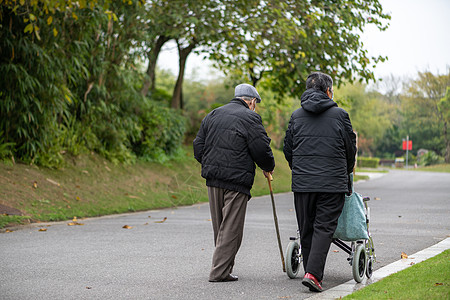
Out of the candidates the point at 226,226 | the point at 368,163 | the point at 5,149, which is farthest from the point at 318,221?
the point at 368,163

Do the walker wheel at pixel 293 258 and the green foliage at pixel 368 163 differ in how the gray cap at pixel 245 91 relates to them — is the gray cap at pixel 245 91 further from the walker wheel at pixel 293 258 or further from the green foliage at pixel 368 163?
the green foliage at pixel 368 163

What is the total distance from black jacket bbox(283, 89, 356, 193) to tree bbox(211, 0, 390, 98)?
13.2m

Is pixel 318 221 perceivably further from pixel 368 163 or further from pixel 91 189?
pixel 368 163

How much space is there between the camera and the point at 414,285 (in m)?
5.36

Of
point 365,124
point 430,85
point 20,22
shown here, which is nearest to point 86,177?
point 20,22

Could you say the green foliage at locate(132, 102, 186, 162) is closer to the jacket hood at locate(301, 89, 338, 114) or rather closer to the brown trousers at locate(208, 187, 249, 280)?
the brown trousers at locate(208, 187, 249, 280)

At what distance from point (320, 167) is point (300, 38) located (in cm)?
1474

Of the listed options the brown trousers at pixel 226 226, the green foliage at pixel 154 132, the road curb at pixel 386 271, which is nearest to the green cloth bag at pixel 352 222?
the road curb at pixel 386 271

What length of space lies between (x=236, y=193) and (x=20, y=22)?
10058 millimetres

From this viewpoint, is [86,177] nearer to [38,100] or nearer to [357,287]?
[38,100]

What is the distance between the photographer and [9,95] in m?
14.4

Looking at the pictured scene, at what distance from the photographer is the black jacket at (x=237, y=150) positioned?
6273 mm

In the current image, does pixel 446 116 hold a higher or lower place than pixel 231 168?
lower

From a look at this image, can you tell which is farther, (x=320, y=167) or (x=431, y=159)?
(x=431, y=159)
